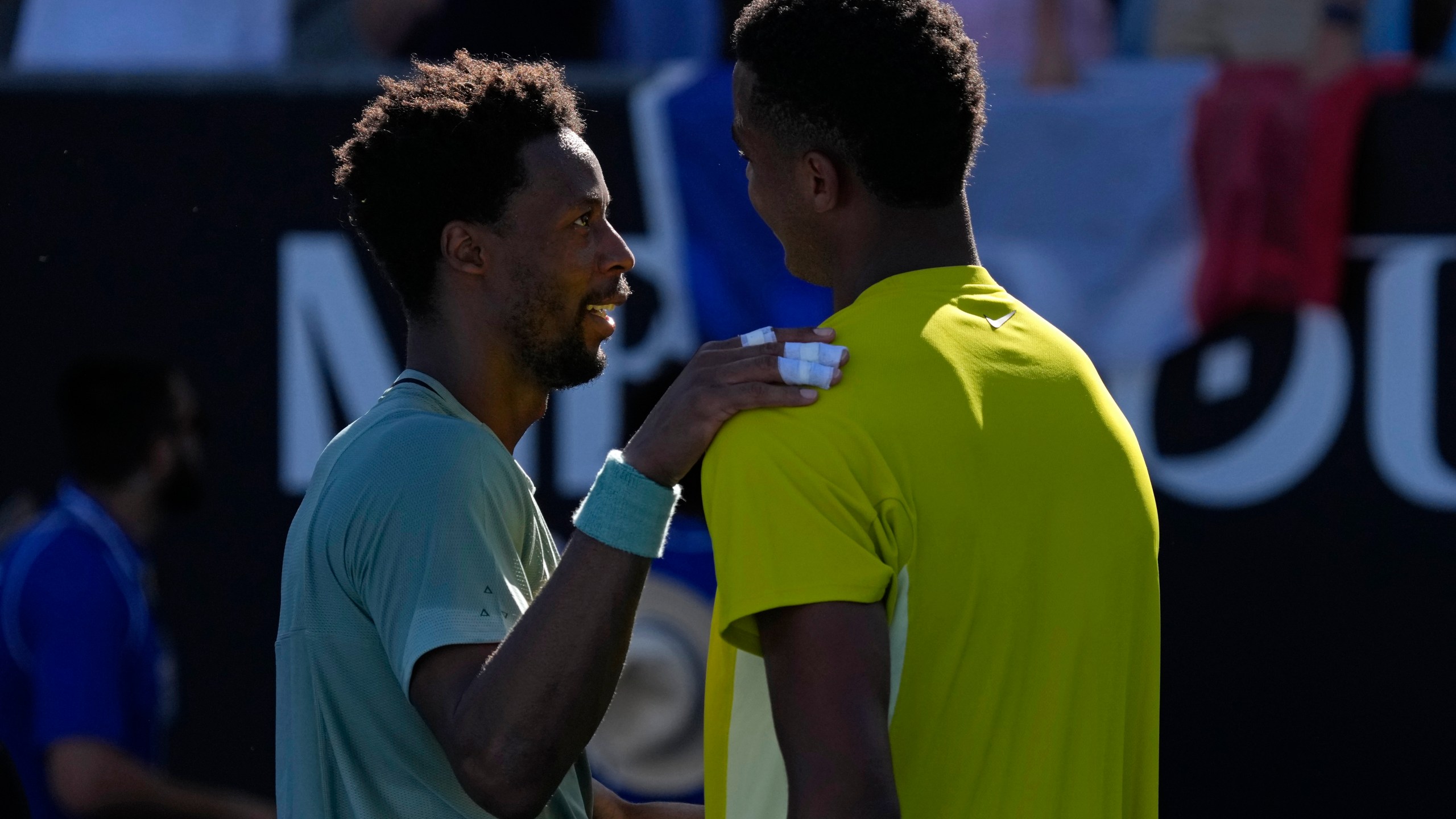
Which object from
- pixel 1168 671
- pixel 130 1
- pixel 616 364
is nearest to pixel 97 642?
pixel 616 364

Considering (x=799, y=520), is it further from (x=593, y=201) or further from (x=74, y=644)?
(x=74, y=644)

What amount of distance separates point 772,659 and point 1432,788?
374 centimetres

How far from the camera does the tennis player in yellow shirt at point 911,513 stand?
1.38m

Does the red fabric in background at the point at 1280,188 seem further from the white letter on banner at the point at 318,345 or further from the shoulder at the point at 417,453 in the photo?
the shoulder at the point at 417,453

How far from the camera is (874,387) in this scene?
4.73ft

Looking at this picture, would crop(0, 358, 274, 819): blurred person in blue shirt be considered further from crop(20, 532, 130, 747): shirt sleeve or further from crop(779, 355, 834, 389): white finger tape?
crop(779, 355, 834, 389): white finger tape

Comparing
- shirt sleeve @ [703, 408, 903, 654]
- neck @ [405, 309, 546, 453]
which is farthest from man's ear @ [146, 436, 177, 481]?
shirt sleeve @ [703, 408, 903, 654]

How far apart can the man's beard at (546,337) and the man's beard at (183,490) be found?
2.50m

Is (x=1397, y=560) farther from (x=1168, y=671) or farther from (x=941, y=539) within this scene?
(x=941, y=539)

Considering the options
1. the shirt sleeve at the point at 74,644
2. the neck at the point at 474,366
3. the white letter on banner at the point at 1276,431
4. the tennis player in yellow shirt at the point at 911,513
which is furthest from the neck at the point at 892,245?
the white letter on banner at the point at 1276,431

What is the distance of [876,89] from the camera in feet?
5.09

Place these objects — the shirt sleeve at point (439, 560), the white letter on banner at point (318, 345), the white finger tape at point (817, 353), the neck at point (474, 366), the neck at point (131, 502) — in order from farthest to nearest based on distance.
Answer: the white letter on banner at point (318, 345) < the neck at point (131, 502) < the neck at point (474, 366) < the shirt sleeve at point (439, 560) < the white finger tape at point (817, 353)

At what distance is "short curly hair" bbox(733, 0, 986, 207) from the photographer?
1.55 meters

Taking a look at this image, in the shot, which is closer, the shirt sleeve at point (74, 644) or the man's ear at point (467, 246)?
the man's ear at point (467, 246)
